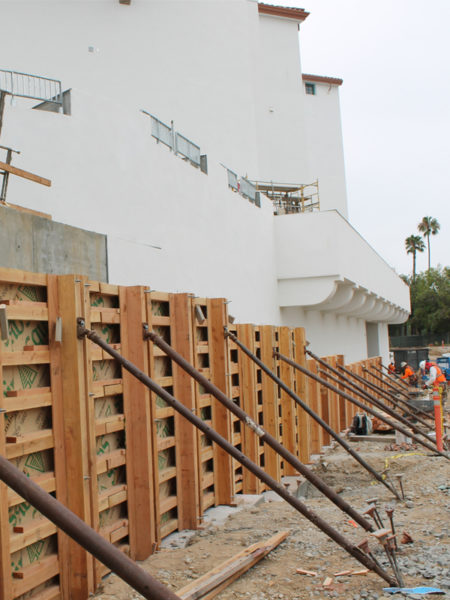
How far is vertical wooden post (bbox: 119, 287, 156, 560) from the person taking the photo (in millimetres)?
5949

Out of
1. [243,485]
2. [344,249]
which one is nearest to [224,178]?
[344,249]

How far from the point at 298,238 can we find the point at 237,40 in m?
9.06

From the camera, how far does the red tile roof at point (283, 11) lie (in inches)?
1300

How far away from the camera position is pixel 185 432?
23.1 ft

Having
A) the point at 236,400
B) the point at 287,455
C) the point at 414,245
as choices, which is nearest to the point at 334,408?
the point at 236,400

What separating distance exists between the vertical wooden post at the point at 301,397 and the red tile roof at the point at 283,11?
2642 cm

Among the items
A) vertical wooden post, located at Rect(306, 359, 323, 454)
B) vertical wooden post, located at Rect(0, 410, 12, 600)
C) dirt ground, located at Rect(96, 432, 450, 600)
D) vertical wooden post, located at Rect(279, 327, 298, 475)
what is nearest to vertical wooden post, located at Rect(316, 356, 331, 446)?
vertical wooden post, located at Rect(306, 359, 323, 454)

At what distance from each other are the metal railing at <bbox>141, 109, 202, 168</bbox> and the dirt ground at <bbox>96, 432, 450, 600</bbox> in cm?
796

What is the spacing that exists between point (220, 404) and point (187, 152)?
828 centimetres

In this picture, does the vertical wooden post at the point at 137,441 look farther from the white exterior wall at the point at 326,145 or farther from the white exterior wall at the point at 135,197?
the white exterior wall at the point at 326,145

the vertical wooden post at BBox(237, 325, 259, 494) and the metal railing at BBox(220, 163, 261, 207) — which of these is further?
the metal railing at BBox(220, 163, 261, 207)

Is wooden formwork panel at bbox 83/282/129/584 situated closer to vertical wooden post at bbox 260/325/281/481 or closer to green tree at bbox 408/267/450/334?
vertical wooden post at bbox 260/325/281/481

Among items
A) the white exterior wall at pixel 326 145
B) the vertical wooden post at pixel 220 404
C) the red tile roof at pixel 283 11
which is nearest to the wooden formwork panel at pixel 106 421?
the vertical wooden post at pixel 220 404

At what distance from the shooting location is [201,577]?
514 centimetres
